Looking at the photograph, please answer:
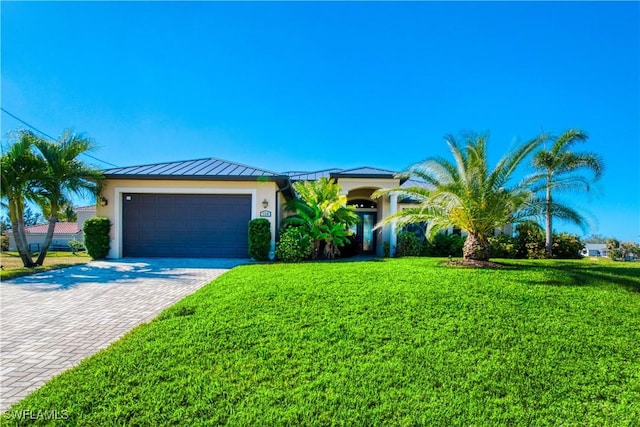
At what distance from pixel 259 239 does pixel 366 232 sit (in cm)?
829

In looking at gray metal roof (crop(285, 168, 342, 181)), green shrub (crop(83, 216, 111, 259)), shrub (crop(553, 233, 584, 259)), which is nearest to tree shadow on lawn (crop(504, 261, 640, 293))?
shrub (crop(553, 233, 584, 259))

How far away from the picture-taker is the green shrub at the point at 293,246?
11922 mm

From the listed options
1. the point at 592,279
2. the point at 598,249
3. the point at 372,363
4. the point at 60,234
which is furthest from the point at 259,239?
the point at 60,234

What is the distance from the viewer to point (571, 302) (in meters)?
5.40

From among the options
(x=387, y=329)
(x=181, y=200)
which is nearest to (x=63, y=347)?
(x=387, y=329)

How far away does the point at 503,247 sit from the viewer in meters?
15.9

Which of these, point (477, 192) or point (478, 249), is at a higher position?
point (477, 192)

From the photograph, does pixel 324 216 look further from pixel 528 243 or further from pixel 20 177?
pixel 528 243

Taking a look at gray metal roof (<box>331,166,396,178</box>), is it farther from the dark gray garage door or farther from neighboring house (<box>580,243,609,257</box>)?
neighboring house (<box>580,243,609,257</box>)

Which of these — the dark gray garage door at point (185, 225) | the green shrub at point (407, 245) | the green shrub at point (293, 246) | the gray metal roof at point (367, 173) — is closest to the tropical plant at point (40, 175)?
the dark gray garage door at point (185, 225)

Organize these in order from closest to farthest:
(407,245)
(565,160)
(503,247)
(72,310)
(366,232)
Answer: (72,310), (565,160), (407,245), (503,247), (366,232)

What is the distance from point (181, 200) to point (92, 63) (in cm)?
653

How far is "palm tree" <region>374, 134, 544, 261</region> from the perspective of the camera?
853cm

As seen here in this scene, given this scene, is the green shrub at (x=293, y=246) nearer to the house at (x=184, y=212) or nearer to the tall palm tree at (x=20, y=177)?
the house at (x=184, y=212)
